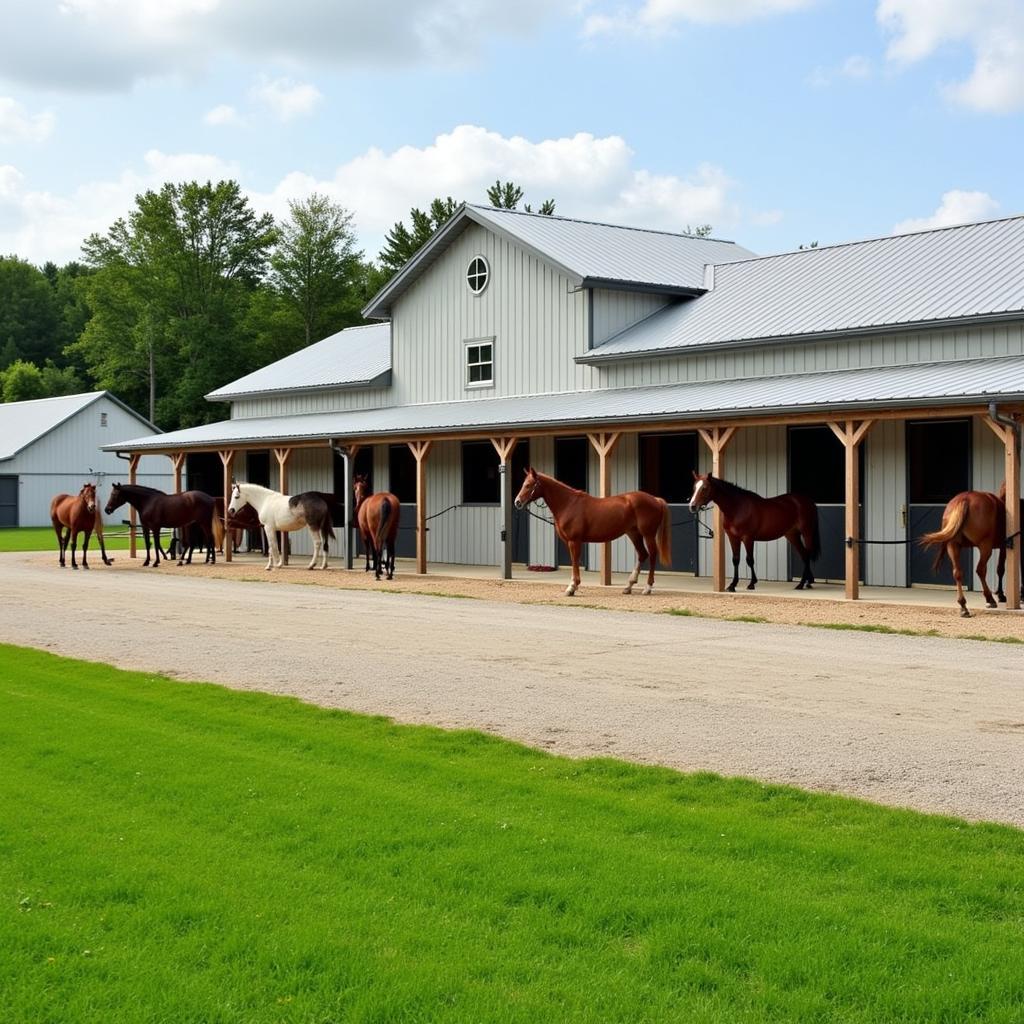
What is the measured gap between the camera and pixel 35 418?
56.0 meters

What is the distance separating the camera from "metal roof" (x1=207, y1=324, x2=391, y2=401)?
30250 mm

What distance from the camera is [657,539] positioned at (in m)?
19.8

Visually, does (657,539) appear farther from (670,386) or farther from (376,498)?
(376,498)

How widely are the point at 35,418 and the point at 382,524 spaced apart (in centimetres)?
3788

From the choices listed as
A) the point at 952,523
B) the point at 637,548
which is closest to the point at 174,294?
the point at 637,548

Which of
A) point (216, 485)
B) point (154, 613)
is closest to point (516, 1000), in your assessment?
point (154, 613)

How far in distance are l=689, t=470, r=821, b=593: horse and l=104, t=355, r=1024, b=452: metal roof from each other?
110 cm

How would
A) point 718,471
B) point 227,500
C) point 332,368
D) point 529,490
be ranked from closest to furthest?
1. point 718,471
2. point 529,490
3. point 227,500
4. point 332,368

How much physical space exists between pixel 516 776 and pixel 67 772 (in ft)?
8.12

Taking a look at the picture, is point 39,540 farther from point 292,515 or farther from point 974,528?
point 974,528

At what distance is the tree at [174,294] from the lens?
66562mm

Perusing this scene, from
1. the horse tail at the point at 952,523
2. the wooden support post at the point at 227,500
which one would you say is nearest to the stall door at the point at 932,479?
the horse tail at the point at 952,523

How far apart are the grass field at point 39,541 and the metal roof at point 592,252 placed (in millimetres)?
10290

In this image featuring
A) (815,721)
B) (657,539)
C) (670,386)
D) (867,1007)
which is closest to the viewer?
(867,1007)
